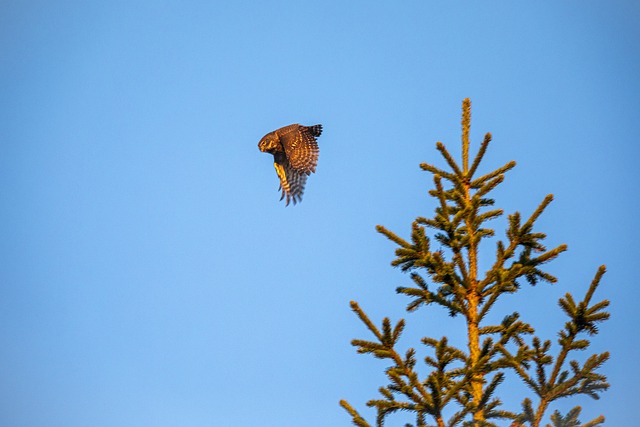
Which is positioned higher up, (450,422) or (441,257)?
(441,257)

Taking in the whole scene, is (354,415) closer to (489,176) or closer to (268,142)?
(489,176)

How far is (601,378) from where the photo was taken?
6996 mm

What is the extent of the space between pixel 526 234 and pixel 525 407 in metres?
1.71

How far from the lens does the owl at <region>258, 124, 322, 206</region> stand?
1847 centimetres

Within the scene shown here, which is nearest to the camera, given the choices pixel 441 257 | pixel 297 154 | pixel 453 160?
pixel 441 257

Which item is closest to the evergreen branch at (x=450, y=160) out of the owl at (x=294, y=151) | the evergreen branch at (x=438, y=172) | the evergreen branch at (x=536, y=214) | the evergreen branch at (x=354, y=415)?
the evergreen branch at (x=438, y=172)

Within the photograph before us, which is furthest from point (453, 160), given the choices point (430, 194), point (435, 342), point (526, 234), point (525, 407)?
point (525, 407)

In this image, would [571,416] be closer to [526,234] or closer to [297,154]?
[526,234]

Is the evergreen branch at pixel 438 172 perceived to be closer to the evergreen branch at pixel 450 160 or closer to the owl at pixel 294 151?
the evergreen branch at pixel 450 160

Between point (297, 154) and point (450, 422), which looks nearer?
point (450, 422)

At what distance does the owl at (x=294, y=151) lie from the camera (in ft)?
60.6

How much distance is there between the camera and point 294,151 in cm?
1858

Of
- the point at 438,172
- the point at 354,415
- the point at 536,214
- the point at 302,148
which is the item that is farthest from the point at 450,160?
the point at 302,148

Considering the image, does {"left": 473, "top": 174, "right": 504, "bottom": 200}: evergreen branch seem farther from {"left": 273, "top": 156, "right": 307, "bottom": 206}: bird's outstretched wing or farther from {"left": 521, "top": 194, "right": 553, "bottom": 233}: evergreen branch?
{"left": 273, "top": 156, "right": 307, "bottom": 206}: bird's outstretched wing
